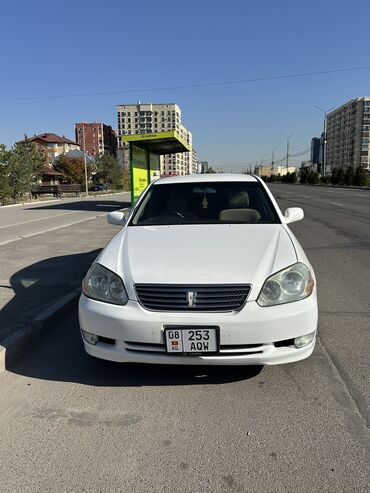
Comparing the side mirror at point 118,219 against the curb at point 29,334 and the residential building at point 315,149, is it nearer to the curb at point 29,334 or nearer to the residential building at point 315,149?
the curb at point 29,334

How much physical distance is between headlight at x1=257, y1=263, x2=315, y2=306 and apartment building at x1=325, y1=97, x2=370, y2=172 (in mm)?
118235

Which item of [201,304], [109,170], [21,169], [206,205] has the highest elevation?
[109,170]

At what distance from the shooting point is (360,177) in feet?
189

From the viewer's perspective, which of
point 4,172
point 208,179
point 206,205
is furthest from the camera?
point 4,172

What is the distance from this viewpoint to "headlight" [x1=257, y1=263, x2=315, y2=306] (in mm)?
3082

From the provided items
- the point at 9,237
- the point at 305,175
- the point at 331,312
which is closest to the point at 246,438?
the point at 331,312

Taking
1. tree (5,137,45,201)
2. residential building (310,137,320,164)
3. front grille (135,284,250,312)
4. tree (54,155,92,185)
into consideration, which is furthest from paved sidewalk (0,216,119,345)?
residential building (310,137,320,164)

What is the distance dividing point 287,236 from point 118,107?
99.0 metres

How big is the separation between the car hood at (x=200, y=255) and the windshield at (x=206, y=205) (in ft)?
1.23

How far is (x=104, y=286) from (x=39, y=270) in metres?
4.27

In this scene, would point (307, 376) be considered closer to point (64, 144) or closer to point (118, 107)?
point (118, 107)

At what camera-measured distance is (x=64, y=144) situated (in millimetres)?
128500

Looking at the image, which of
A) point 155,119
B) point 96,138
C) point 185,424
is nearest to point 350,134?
point 155,119

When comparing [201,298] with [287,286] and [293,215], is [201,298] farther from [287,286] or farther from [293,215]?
[293,215]
